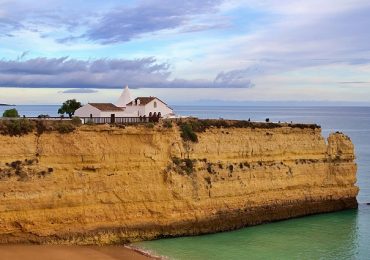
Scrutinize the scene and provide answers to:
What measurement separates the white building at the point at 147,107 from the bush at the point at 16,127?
10.4 meters

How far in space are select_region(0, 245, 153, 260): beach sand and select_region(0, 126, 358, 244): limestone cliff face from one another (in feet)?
2.15

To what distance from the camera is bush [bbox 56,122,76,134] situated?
25672mm

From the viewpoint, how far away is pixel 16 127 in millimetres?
24703

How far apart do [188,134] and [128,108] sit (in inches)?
299

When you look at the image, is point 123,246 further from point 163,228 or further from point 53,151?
point 53,151

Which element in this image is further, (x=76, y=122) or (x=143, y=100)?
(x=143, y=100)

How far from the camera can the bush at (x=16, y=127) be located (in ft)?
80.5

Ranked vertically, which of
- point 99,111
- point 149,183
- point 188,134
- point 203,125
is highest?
point 99,111

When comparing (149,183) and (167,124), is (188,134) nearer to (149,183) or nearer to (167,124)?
(167,124)

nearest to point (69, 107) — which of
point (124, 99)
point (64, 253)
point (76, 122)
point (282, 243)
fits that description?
point (124, 99)

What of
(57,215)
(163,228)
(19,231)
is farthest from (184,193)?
(19,231)

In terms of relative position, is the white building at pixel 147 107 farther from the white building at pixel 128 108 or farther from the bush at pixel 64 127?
the bush at pixel 64 127

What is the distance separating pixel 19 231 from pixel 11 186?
2.12 m

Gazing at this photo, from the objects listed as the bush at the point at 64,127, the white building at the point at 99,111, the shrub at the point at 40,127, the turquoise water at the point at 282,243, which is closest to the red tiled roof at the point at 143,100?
the white building at the point at 99,111
